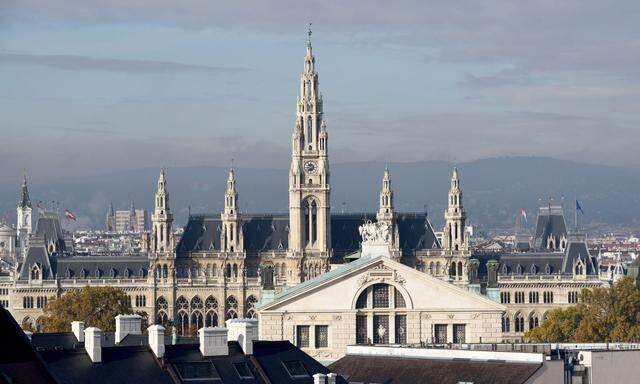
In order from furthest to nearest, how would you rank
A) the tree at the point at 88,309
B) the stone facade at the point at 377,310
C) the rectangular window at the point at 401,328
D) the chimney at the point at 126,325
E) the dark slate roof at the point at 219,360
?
the tree at the point at 88,309, the rectangular window at the point at 401,328, the stone facade at the point at 377,310, the chimney at the point at 126,325, the dark slate roof at the point at 219,360

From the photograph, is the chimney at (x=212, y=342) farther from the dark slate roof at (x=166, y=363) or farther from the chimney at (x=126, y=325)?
the chimney at (x=126, y=325)

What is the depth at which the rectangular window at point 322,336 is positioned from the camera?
374ft

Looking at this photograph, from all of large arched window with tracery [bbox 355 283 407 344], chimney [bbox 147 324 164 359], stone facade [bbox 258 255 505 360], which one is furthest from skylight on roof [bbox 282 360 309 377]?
large arched window with tracery [bbox 355 283 407 344]

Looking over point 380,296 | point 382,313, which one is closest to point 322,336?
point 382,313

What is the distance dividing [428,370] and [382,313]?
31.3 m

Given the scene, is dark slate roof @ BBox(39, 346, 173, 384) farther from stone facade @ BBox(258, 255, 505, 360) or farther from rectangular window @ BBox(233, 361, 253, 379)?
stone facade @ BBox(258, 255, 505, 360)

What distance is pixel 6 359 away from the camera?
4159cm

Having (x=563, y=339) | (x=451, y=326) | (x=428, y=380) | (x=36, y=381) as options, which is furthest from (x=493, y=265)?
(x=36, y=381)

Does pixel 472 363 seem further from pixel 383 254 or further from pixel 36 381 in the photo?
pixel 36 381

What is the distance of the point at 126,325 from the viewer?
86.9m

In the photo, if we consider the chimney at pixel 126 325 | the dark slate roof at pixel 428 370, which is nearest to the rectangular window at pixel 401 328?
the dark slate roof at pixel 428 370

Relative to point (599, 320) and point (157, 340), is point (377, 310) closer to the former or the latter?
point (157, 340)

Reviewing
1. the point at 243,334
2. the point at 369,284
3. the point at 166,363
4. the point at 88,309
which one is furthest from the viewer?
the point at 88,309

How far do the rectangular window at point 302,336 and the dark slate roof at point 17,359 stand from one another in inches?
2800
